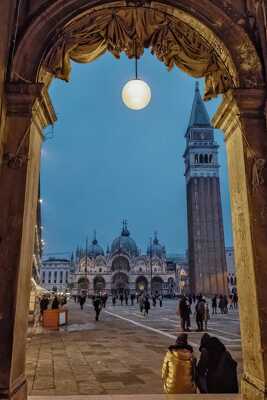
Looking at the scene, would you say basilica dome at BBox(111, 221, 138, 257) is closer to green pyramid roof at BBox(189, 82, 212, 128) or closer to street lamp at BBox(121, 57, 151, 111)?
green pyramid roof at BBox(189, 82, 212, 128)

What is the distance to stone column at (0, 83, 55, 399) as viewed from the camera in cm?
349

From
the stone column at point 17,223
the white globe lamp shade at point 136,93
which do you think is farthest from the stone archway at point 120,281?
the stone column at point 17,223

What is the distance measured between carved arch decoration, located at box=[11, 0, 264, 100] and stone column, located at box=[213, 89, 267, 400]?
360 millimetres

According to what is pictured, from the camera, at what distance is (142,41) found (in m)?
4.98

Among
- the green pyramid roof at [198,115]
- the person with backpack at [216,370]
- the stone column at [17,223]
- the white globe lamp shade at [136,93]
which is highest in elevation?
the green pyramid roof at [198,115]

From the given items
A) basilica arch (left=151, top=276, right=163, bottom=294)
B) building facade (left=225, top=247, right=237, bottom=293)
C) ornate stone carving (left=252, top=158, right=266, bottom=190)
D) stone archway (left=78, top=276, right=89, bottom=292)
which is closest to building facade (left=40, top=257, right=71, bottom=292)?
stone archway (left=78, top=276, right=89, bottom=292)

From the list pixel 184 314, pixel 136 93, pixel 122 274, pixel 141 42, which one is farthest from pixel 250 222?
pixel 122 274

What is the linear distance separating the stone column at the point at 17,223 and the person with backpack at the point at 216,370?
2285 mm

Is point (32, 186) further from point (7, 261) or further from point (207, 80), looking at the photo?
point (207, 80)

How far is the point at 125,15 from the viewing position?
4.78 metres

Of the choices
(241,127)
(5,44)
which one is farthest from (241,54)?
(5,44)

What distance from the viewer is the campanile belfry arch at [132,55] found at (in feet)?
12.2

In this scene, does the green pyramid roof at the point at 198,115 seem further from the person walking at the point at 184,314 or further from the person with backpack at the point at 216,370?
the person with backpack at the point at 216,370

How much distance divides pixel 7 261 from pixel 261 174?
3.00 metres
